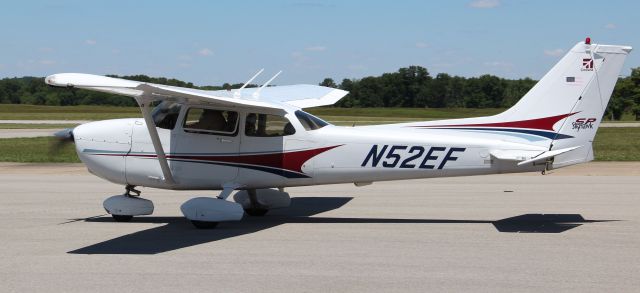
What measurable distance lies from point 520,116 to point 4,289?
21.4 feet

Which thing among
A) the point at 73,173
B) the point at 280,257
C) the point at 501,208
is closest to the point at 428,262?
the point at 280,257

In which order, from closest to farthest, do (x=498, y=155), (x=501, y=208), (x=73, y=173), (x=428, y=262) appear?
(x=428, y=262) → (x=498, y=155) → (x=501, y=208) → (x=73, y=173)

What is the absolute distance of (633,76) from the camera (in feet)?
324

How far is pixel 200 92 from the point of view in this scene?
417 inches

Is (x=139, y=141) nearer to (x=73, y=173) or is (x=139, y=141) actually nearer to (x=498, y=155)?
(x=498, y=155)

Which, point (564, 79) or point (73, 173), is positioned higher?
point (564, 79)

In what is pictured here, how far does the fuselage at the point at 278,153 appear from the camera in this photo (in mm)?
10750

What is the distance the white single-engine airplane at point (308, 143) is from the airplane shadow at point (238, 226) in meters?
0.33

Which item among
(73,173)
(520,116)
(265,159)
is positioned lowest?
(73,173)

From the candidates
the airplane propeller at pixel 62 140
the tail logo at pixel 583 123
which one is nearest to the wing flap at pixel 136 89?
the airplane propeller at pixel 62 140

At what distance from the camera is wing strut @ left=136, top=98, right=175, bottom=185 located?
34.5 feet

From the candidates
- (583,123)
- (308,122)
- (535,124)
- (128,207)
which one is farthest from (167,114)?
(583,123)

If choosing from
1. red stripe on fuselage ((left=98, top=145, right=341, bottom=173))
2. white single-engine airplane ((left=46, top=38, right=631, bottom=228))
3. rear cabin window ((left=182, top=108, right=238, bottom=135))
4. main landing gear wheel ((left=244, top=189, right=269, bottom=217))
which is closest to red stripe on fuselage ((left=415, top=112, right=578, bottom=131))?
white single-engine airplane ((left=46, top=38, right=631, bottom=228))

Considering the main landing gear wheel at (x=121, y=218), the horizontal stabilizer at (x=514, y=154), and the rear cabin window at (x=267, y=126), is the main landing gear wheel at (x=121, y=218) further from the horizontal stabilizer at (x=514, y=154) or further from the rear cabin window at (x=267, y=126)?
the horizontal stabilizer at (x=514, y=154)
